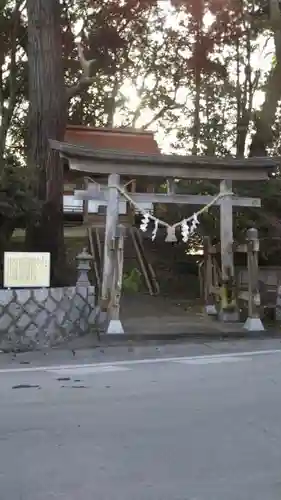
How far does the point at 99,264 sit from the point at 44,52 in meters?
5.99

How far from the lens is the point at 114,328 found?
42.9 ft

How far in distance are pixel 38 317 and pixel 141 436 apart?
6.71 metres

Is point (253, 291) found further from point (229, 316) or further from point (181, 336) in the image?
point (181, 336)

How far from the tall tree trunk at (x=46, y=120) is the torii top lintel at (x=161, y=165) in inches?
116

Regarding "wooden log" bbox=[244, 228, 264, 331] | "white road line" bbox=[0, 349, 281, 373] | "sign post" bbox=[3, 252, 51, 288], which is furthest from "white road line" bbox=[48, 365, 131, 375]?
"wooden log" bbox=[244, 228, 264, 331]

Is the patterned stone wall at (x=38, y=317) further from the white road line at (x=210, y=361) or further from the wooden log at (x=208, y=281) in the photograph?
the wooden log at (x=208, y=281)

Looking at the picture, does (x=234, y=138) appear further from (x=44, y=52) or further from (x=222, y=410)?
(x=222, y=410)

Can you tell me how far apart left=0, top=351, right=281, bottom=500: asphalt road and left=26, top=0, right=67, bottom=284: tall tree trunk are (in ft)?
25.6

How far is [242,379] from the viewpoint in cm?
875

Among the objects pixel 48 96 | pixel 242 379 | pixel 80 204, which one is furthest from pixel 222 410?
pixel 80 204

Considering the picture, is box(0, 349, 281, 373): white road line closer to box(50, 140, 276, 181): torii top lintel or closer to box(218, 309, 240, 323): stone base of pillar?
box(218, 309, 240, 323): stone base of pillar

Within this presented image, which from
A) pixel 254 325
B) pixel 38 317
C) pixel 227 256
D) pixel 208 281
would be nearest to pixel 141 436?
pixel 38 317

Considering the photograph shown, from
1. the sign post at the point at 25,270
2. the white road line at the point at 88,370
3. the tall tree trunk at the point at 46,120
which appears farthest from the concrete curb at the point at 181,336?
the tall tree trunk at the point at 46,120

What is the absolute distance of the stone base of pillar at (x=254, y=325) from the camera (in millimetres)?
14172
